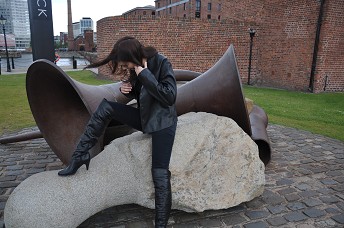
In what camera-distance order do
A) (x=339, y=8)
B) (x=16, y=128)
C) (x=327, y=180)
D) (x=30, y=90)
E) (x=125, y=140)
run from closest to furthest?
(x=125, y=140), (x=30, y=90), (x=327, y=180), (x=16, y=128), (x=339, y=8)

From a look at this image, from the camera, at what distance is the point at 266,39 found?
14.4 meters

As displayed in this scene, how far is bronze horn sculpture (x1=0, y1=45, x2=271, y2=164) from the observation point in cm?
347

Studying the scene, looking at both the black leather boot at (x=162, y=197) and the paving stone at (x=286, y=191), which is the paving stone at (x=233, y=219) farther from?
the paving stone at (x=286, y=191)

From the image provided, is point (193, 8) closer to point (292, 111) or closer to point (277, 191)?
point (292, 111)

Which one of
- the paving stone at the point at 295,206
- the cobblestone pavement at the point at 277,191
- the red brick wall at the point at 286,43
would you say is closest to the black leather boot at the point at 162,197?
the cobblestone pavement at the point at 277,191

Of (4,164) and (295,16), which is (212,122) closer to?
(4,164)

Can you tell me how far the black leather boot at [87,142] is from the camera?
2756 mm

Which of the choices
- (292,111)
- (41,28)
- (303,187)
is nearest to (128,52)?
(303,187)

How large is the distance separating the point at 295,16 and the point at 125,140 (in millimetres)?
11749

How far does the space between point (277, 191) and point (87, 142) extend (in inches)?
93.9

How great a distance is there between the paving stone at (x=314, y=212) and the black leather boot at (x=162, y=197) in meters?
1.55

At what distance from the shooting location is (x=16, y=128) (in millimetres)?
6570

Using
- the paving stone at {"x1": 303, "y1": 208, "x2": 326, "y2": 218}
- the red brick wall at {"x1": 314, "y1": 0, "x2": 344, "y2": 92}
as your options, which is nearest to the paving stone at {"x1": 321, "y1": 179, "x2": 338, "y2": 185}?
the paving stone at {"x1": 303, "y1": 208, "x2": 326, "y2": 218}

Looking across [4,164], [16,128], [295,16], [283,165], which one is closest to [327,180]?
[283,165]
